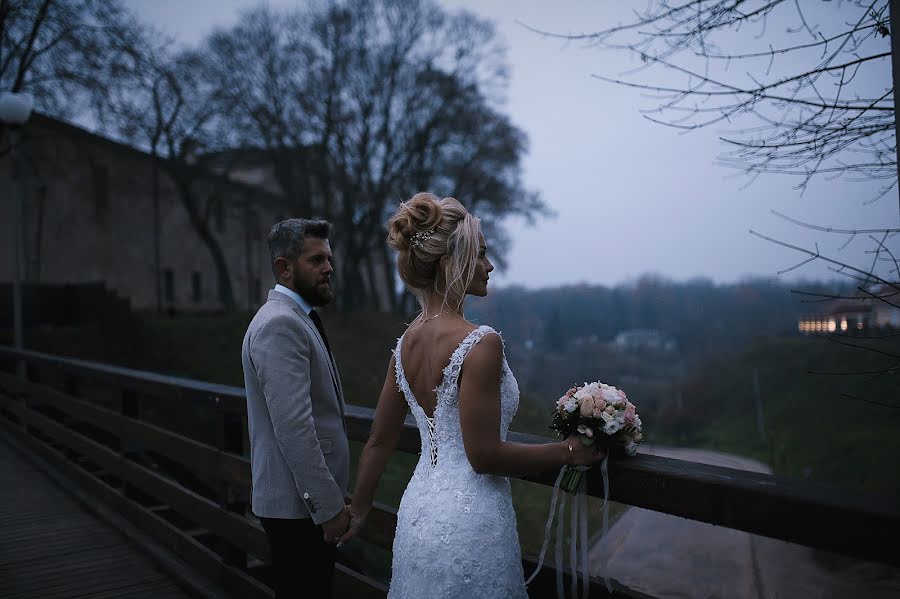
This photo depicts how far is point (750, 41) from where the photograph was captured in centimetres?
315

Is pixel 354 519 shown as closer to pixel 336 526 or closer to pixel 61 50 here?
pixel 336 526

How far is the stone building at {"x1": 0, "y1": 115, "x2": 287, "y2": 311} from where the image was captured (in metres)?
22.3

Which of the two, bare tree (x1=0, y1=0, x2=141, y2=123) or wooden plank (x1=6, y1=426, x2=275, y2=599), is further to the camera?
bare tree (x1=0, y1=0, x2=141, y2=123)

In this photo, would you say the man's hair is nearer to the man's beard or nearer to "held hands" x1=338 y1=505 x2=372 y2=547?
the man's beard

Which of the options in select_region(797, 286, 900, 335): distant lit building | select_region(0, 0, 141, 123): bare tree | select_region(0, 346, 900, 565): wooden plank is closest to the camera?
select_region(0, 346, 900, 565): wooden plank

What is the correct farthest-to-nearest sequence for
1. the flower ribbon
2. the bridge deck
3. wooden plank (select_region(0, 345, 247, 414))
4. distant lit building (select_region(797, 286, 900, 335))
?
the bridge deck, wooden plank (select_region(0, 345, 247, 414)), distant lit building (select_region(797, 286, 900, 335)), the flower ribbon

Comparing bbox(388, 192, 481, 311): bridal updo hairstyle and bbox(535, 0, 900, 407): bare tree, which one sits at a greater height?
bbox(535, 0, 900, 407): bare tree

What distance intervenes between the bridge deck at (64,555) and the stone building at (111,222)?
13966 millimetres

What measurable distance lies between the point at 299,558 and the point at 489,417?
48.7 inches

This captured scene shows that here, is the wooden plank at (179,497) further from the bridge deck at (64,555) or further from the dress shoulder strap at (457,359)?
Result: the dress shoulder strap at (457,359)

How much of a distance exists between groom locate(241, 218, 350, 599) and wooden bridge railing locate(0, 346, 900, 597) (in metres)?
0.28

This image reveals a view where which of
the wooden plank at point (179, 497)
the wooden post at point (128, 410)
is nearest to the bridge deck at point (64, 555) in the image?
the wooden post at point (128, 410)

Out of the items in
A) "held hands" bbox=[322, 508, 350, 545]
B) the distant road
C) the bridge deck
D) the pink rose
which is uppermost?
the pink rose

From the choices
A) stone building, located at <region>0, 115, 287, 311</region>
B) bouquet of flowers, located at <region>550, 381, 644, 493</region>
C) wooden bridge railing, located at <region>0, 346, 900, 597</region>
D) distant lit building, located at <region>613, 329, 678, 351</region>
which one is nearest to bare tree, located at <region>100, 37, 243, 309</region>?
stone building, located at <region>0, 115, 287, 311</region>
